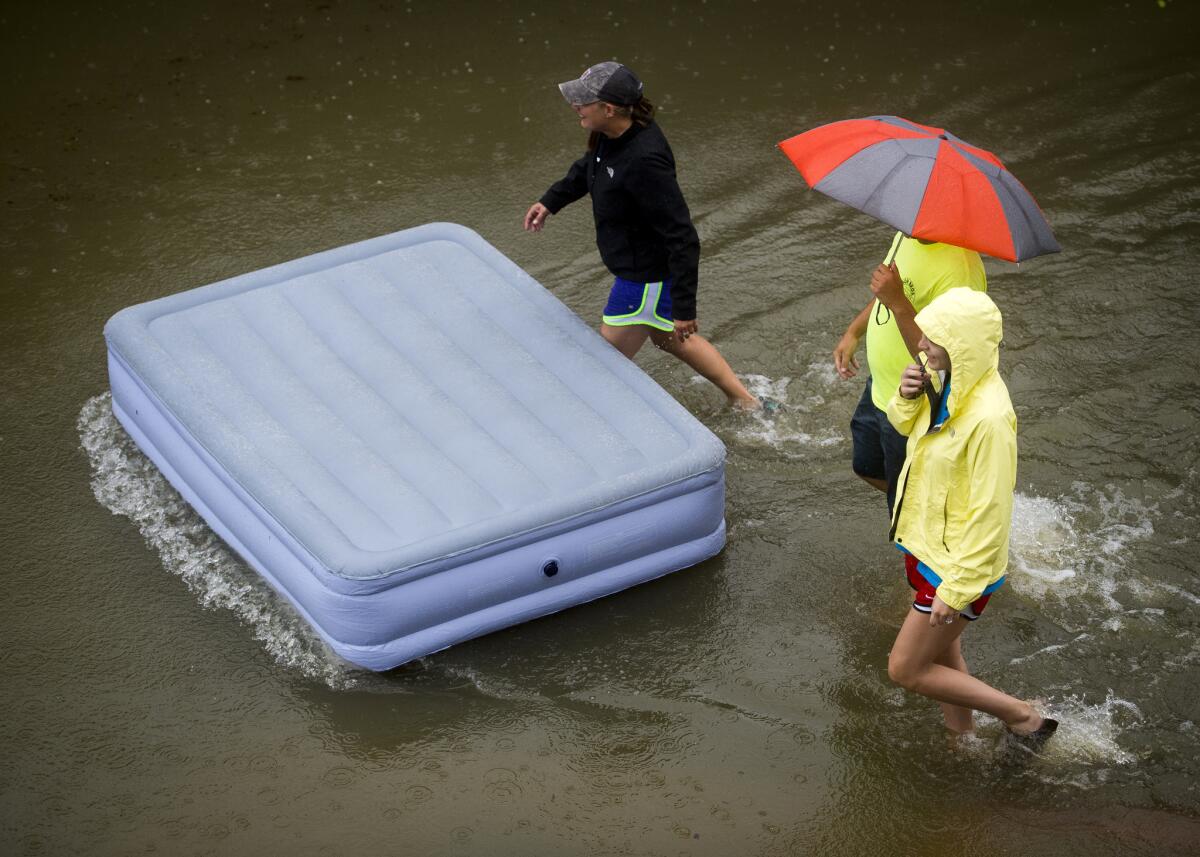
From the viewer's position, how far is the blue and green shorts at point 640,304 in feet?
14.5

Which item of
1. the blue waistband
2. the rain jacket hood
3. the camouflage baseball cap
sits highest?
the camouflage baseball cap

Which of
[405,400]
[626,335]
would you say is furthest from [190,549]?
[626,335]

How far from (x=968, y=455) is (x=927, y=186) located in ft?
2.72

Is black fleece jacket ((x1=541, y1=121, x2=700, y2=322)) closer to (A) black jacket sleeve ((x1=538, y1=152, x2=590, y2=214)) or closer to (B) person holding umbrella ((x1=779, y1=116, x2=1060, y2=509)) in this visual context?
(A) black jacket sleeve ((x1=538, y1=152, x2=590, y2=214))

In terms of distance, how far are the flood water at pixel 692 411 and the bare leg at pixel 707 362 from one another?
100mm

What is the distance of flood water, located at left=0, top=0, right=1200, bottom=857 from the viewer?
11.6 ft

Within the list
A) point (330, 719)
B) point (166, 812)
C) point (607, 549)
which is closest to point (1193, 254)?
point (607, 549)

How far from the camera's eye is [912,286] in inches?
145

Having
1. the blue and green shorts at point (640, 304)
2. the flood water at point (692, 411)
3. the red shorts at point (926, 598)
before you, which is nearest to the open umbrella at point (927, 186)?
the blue and green shorts at point (640, 304)

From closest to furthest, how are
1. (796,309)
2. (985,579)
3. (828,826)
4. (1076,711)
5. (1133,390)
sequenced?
(985,579) < (828,826) < (1076,711) < (1133,390) < (796,309)

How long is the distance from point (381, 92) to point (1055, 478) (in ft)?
12.7

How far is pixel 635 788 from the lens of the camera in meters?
3.55

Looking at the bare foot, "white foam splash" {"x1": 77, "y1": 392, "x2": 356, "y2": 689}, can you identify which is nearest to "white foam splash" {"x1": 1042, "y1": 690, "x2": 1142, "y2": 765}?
the bare foot

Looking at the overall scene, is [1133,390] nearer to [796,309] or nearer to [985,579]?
[796,309]
